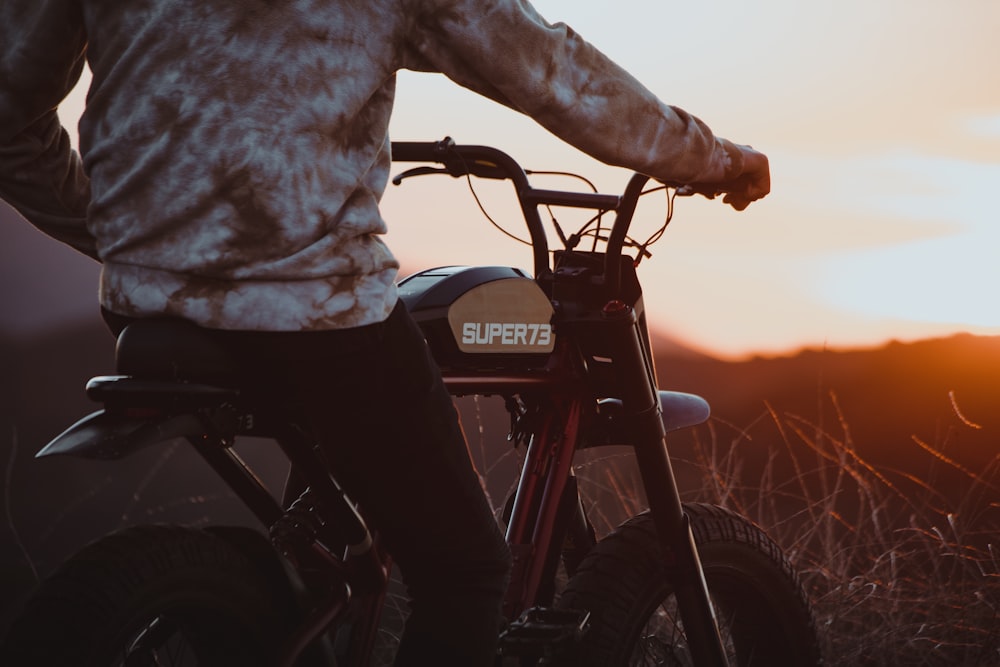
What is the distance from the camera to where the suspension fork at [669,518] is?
7.32 feet

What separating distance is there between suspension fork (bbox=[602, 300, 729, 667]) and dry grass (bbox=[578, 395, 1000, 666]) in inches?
43.6

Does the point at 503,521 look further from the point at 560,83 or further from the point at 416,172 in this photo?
the point at 560,83

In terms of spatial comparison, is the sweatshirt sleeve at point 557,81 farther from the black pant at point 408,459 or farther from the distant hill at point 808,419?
the distant hill at point 808,419

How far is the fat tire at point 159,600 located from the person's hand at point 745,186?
3.21ft

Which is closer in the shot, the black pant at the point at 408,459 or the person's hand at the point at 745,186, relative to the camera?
the black pant at the point at 408,459

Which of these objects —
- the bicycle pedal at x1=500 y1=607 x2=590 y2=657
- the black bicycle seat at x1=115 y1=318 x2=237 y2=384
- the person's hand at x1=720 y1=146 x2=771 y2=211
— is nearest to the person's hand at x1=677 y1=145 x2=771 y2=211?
the person's hand at x1=720 y1=146 x2=771 y2=211

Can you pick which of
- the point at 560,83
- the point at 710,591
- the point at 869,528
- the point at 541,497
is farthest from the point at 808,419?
the point at 560,83

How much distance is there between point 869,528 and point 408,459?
2828 mm

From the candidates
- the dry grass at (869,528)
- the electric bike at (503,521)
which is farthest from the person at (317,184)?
the dry grass at (869,528)

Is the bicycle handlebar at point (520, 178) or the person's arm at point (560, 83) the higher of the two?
the person's arm at point (560, 83)

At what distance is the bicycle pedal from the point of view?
2014mm

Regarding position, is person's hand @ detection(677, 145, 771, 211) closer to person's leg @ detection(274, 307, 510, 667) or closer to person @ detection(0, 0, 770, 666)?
person @ detection(0, 0, 770, 666)

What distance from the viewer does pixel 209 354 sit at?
1576 millimetres

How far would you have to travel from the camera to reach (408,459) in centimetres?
165
